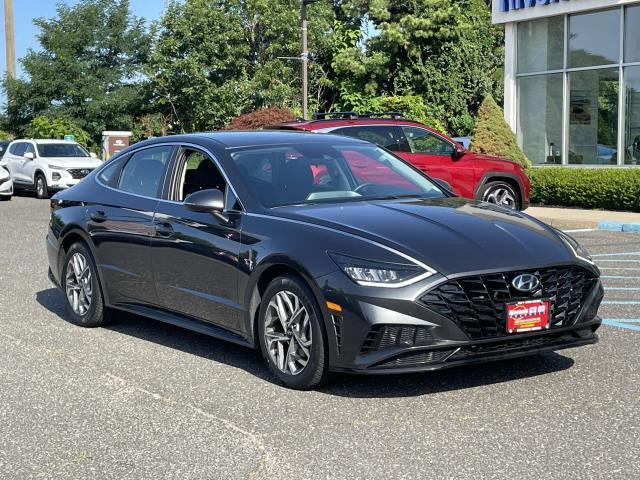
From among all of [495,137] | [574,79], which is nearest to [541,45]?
[574,79]

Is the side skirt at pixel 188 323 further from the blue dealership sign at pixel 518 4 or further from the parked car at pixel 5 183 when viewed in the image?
the parked car at pixel 5 183

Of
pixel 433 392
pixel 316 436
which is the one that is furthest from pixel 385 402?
pixel 316 436

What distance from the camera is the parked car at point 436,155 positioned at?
15789 mm

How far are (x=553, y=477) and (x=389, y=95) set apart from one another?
37.8 meters

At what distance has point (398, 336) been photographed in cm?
548

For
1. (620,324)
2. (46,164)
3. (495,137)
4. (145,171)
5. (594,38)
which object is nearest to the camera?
(145,171)

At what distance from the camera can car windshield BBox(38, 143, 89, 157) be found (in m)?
28.1

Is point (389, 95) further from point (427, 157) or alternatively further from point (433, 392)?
point (433, 392)

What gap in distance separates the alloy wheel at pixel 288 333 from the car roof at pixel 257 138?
1.54m

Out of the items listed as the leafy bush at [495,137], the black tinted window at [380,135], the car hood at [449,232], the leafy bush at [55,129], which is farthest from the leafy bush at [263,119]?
the car hood at [449,232]

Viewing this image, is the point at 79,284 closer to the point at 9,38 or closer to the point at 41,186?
the point at 41,186

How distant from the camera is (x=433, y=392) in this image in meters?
5.85

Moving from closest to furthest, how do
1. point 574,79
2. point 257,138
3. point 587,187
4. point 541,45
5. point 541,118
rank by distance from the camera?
point 257,138 < point 587,187 < point 574,79 < point 541,45 < point 541,118

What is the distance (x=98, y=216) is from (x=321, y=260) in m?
2.85
